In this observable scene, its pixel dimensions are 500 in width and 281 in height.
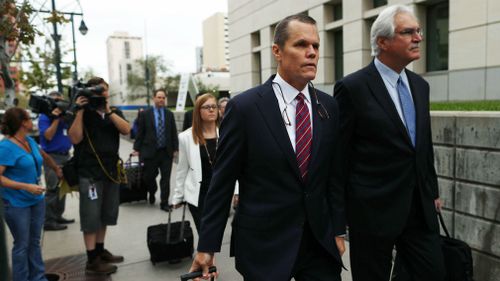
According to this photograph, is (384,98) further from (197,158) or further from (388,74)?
(197,158)

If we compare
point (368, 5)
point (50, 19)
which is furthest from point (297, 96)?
point (368, 5)

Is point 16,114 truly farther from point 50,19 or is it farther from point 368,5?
point 368,5

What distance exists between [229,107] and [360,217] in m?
1.24

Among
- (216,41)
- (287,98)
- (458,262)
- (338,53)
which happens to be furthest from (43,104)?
(216,41)

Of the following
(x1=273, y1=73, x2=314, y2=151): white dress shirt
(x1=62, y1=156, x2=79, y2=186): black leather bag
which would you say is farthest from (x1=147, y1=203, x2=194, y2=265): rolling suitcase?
(x1=273, y1=73, x2=314, y2=151): white dress shirt

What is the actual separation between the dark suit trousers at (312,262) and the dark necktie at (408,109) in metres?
0.95

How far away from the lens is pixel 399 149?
2.53 meters

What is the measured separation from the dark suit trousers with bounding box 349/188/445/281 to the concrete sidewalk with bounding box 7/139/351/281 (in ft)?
5.29

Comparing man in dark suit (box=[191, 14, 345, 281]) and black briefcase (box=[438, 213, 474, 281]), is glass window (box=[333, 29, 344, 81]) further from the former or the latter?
man in dark suit (box=[191, 14, 345, 281])

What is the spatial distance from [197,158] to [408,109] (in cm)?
236

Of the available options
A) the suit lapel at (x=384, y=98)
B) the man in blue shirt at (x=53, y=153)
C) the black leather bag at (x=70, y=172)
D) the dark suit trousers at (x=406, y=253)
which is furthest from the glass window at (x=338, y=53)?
the dark suit trousers at (x=406, y=253)

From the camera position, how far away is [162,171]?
7.71 m

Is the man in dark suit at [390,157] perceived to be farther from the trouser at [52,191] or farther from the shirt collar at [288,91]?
the trouser at [52,191]

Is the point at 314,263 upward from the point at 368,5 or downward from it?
downward
